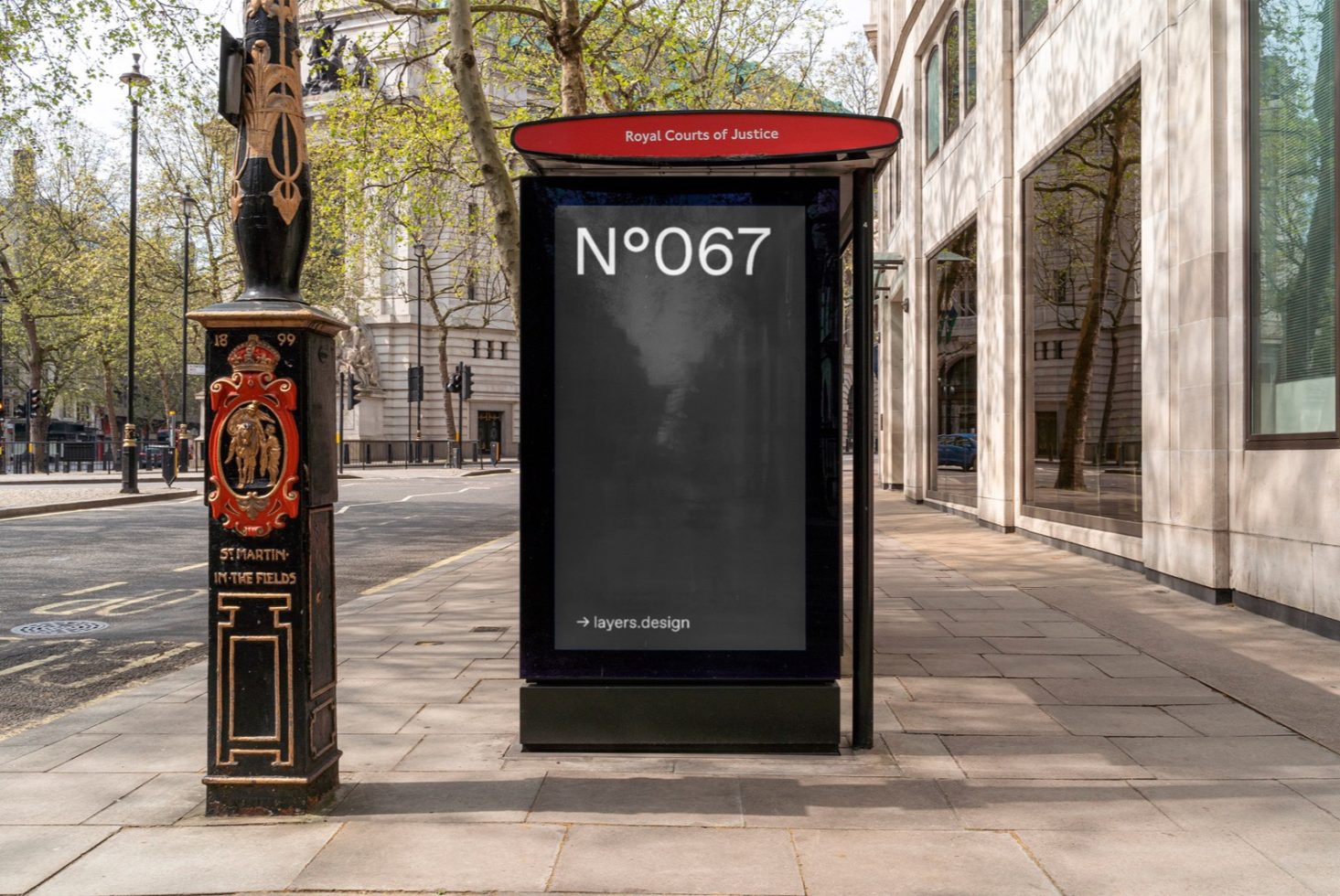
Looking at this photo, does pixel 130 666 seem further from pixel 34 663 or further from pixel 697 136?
pixel 697 136

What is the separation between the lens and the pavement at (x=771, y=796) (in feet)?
11.9

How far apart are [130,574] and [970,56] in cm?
1575

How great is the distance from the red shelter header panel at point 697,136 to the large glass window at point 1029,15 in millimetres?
12187

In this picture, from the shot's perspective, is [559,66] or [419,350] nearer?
[559,66]

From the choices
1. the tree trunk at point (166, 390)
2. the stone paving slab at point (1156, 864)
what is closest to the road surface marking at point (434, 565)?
the stone paving slab at point (1156, 864)

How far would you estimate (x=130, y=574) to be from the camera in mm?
12336

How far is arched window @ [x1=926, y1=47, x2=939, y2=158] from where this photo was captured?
76.0 feet

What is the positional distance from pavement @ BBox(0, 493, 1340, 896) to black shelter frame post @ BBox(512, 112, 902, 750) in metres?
0.61

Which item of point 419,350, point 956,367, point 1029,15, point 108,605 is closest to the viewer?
point 108,605

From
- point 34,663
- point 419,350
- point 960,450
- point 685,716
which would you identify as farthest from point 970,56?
point 419,350

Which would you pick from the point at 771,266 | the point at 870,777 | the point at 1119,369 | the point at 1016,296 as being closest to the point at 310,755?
the point at 870,777

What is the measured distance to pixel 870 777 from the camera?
4680 millimetres

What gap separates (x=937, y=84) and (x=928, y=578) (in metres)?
14.6

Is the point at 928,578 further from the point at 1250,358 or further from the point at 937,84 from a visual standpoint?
the point at 937,84
